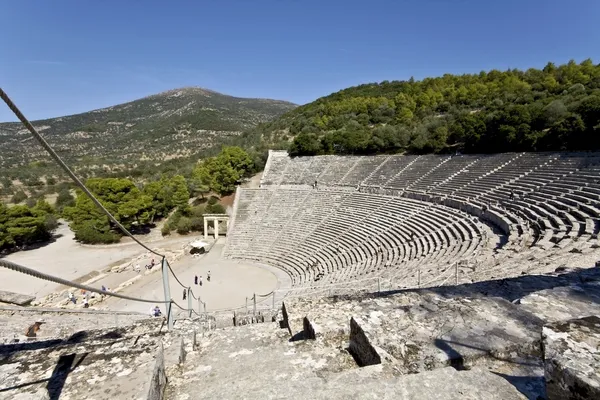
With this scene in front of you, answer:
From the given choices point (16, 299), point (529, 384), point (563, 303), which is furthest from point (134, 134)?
point (529, 384)

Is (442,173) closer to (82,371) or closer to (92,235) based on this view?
(82,371)

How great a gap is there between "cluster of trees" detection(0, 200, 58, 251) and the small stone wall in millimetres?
32158

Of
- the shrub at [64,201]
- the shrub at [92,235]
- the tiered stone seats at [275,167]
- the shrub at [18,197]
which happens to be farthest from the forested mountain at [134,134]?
the shrub at [92,235]

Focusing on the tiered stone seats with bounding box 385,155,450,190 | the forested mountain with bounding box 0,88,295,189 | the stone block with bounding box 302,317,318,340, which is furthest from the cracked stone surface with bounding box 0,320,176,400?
the forested mountain with bounding box 0,88,295,189

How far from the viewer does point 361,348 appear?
224 centimetres

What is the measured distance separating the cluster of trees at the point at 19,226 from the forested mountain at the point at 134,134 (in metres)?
27.3

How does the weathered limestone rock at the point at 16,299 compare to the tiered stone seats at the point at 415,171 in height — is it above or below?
below

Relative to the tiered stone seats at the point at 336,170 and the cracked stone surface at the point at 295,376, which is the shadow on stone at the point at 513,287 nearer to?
the cracked stone surface at the point at 295,376

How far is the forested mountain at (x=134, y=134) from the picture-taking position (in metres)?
63.3

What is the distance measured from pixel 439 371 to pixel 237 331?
2099mm

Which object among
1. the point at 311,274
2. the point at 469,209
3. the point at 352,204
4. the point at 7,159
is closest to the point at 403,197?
the point at 352,204

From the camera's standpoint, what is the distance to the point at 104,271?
66.6 feet

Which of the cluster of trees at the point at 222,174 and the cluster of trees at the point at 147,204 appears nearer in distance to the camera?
the cluster of trees at the point at 147,204

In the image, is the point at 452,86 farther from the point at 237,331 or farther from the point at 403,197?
the point at 237,331
